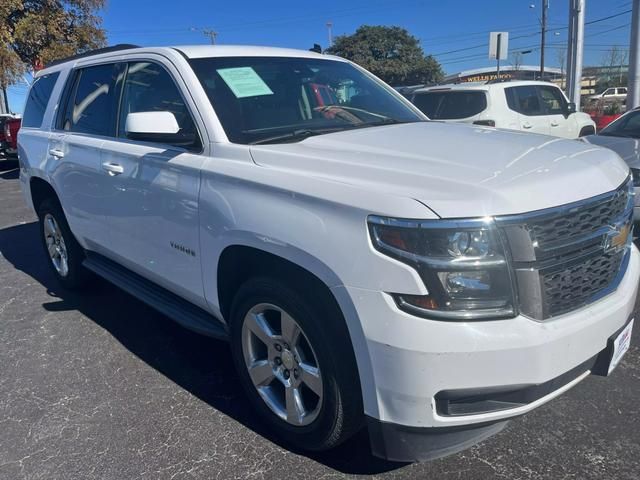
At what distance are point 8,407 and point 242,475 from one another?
5.19 ft

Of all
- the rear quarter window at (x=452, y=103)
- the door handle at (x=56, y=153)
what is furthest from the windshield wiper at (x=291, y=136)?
the rear quarter window at (x=452, y=103)

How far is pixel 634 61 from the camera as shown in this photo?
12.5 meters

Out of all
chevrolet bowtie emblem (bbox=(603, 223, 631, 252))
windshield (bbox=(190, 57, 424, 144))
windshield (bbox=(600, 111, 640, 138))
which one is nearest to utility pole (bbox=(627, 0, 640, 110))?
windshield (bbox=(600, 111, 640, 138))

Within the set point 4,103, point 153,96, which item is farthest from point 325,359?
point 4,103

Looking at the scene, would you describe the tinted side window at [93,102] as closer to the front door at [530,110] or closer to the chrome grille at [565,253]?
the chrome grille at [565,253]

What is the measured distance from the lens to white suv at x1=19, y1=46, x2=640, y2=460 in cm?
198

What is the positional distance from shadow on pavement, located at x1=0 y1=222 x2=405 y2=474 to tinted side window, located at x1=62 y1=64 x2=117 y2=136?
1440 mm

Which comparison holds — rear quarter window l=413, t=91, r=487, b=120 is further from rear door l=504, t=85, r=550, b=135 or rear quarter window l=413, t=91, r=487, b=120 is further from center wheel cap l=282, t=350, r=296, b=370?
center wheel cap l=282, t=350, r=296, b=370

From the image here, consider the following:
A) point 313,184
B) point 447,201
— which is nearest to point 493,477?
point 447,201

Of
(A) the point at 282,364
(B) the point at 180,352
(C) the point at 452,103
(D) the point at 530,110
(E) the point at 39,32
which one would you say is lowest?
(B) the point at 180,352

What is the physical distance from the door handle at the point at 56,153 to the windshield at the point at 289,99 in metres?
1.81

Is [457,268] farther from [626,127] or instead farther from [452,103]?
[452,103]

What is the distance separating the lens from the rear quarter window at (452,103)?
9969 mm

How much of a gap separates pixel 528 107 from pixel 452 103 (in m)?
1.44
